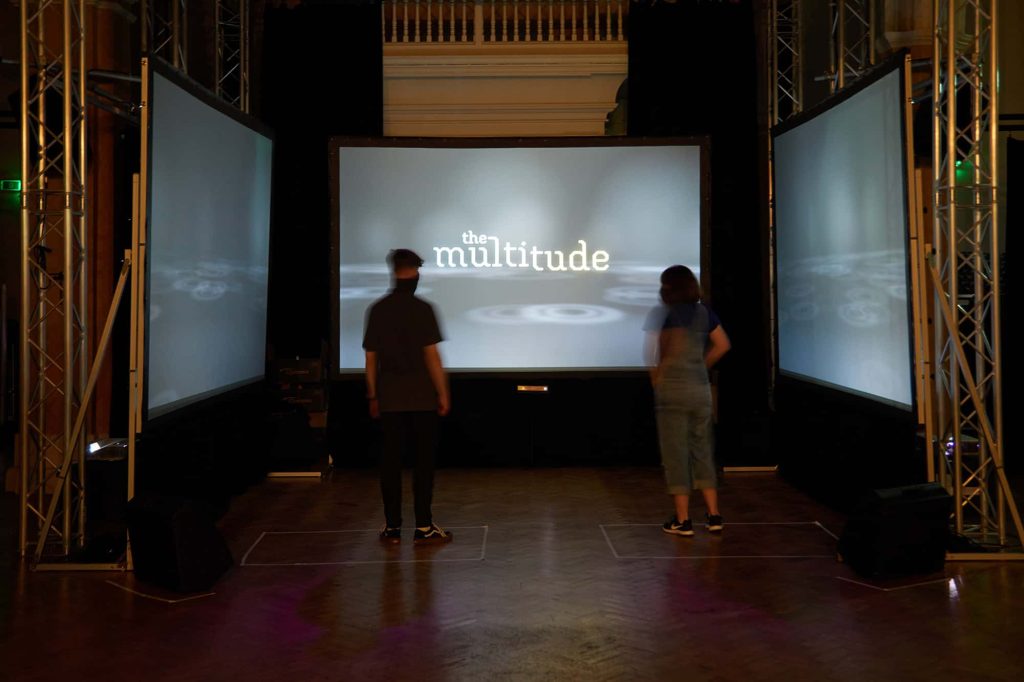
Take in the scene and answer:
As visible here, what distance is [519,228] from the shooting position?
8.45 m

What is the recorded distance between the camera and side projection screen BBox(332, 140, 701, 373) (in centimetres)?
841

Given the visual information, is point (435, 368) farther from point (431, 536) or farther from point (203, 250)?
point (203, 250)

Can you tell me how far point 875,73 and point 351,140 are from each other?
406 centimetres

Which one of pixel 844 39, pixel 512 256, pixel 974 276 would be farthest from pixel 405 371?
pixel 844 39

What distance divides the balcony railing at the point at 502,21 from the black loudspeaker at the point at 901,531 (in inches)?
212

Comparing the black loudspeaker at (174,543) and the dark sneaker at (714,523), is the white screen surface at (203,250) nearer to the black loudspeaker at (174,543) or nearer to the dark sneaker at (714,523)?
the black loudspeaker at (174,543)

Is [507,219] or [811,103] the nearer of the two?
[507,219]

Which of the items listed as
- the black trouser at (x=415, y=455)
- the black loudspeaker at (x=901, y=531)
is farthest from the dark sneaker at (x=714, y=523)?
the black trouser at (x=415, y=455)

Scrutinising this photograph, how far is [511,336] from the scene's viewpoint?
8.48 metres

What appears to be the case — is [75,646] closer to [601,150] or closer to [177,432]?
[177,432]

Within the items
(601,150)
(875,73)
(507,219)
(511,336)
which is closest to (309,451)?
(511,336)

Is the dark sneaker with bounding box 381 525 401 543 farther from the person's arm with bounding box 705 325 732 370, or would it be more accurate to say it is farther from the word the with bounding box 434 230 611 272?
the word the with bounding box 434 230 611 272

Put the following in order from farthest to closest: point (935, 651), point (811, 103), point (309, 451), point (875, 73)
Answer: point (811, 103), point (309, 451), point (875, 73), point (935, 651)

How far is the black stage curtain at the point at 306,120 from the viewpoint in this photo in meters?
8.66
